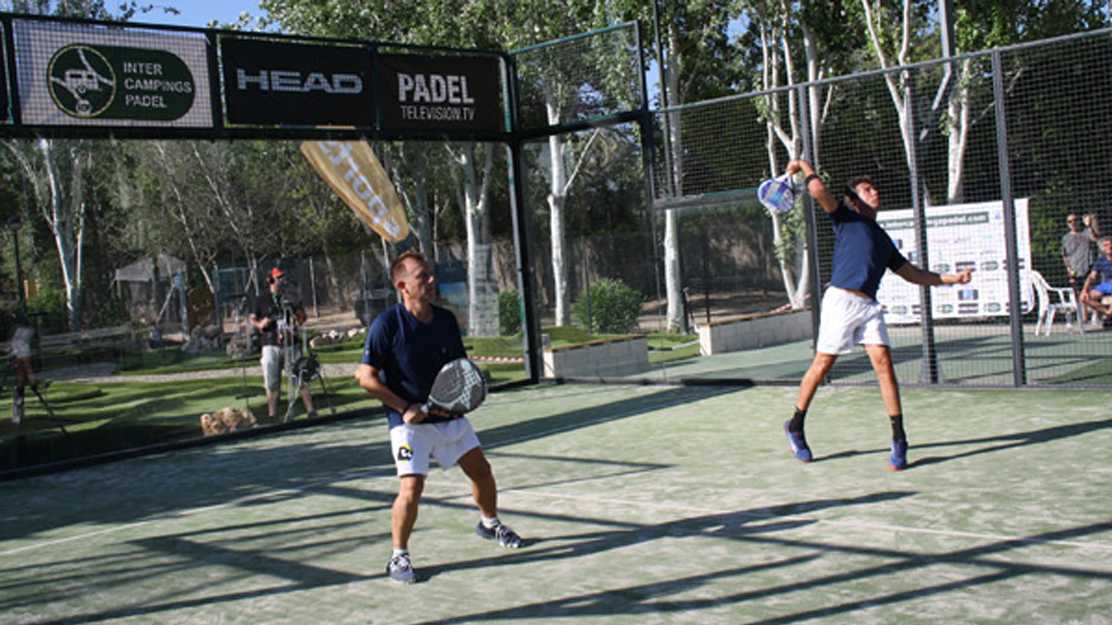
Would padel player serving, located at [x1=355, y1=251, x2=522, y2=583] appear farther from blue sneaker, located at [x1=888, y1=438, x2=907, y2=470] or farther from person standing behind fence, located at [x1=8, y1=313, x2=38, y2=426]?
person standing behind fence, located at [x1=8, y1=313, x2=38, y2=426]

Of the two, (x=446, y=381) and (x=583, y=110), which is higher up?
(x=583, y=110)

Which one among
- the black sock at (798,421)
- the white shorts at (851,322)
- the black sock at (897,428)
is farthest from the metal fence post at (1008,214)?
the black sock at (897,428)

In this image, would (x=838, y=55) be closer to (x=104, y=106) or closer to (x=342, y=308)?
(x=342, y=308)

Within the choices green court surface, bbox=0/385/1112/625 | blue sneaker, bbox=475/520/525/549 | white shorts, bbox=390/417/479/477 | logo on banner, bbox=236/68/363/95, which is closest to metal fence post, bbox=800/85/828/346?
green court surface, bbox=0/385/1112/625

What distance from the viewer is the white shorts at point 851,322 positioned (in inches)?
312

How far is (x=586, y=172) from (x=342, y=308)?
15.1m

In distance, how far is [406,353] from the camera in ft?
18.9

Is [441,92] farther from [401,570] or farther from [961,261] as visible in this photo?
[401,570]

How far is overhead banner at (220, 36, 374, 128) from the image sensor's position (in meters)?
11.4

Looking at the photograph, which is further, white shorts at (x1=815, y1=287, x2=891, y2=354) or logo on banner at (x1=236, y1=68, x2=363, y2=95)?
logo on banner at (x1=236, y1=68, x2=363, y2=95)

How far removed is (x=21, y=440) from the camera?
34.8ft

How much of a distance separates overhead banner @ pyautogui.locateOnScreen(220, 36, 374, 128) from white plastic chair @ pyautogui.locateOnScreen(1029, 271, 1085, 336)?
853 cm

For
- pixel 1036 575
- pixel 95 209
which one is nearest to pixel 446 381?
pixel 1036 575

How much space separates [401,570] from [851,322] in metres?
3.68
